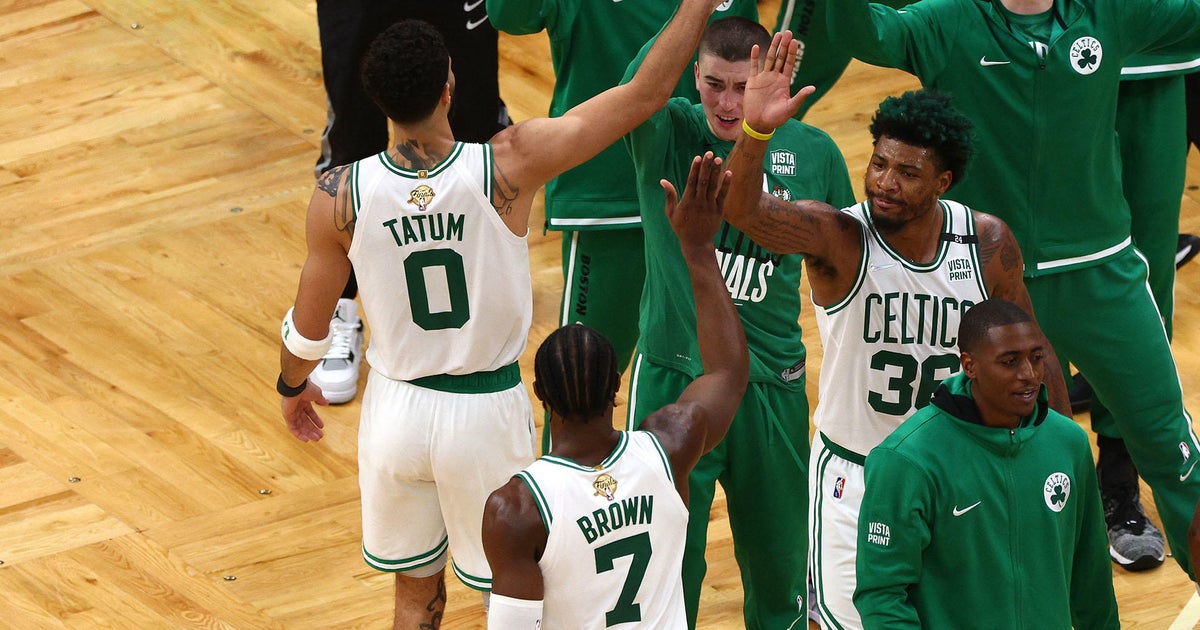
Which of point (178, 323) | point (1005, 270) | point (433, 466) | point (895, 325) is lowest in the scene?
point (178, 323)

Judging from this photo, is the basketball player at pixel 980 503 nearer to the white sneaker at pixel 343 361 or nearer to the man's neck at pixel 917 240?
the man's neck at pixel 917 240

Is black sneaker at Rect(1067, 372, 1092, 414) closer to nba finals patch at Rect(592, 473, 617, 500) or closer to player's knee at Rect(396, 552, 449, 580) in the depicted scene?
player's knee at Rect(396, 552, 449, 580)

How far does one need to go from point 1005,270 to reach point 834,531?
27.6 inches

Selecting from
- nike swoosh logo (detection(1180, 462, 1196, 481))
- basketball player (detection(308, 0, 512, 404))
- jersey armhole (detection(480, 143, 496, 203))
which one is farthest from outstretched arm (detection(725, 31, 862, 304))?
basketball player (detection(308, 0, 512, 404))

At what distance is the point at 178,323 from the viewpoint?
6734mm

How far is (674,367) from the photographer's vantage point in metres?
4.60

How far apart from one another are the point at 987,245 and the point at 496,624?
57.0 inches

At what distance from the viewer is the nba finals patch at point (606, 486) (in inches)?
137

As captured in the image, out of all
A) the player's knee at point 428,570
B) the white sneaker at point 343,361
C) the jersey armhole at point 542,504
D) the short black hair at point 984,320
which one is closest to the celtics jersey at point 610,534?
the jersey armhole at point 542,504

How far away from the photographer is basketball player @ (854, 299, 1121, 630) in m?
3.56

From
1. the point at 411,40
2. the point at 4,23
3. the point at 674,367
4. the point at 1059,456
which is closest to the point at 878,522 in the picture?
the point at 1059,456

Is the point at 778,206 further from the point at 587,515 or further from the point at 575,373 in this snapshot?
the point at 587,515

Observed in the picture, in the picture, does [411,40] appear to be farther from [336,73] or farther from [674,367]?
[336,73]

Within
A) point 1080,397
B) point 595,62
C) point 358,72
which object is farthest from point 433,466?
point 1080,397
